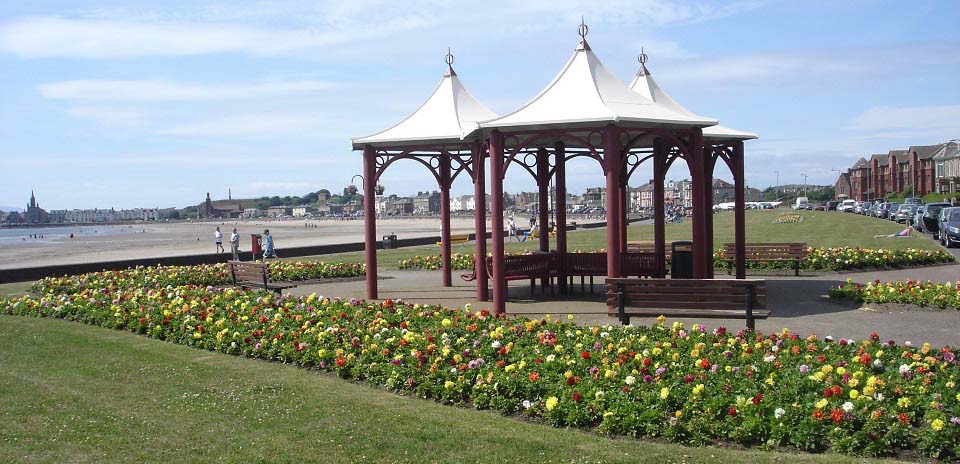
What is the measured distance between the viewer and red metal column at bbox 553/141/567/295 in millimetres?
17969

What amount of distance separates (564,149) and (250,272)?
7.54 metres

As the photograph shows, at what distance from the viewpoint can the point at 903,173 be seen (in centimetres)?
12531

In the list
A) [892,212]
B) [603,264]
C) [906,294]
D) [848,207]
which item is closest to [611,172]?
[603,264]

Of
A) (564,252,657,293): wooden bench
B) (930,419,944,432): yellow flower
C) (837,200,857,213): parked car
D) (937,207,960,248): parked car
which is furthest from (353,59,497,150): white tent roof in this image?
(837,200,857,213): parked car

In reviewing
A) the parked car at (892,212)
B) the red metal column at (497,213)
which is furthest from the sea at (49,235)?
the red metal column at (497,213)

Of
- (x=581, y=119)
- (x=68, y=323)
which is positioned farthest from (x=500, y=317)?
(x=68, y=323)

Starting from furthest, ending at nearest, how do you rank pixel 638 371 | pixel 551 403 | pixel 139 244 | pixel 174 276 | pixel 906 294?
pixel 139 244 < pixel 174 276 < pixel 906 294 < pixel 638 371 < pixel 551 403

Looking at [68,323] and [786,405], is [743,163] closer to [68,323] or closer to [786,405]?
[786,405]

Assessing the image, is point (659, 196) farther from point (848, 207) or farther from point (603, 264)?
point (848, 207)

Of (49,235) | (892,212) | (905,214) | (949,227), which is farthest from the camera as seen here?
(49,235)

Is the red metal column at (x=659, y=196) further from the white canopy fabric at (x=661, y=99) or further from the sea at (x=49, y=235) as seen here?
the sea at (x=49, y=235)

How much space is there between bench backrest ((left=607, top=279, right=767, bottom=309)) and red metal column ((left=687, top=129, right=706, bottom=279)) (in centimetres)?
358

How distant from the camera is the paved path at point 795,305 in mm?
12359

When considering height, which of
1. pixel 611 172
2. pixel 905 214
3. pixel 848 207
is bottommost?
pixel 848 207
